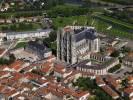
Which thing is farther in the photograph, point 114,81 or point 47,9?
point 47,9

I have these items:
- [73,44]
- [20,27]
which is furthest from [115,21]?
[73,44]

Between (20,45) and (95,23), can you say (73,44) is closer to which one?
(20,45)

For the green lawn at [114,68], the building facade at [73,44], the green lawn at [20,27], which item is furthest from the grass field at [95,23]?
the green lawn at [114,68]

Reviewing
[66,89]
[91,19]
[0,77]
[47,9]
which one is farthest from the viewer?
[47,9]

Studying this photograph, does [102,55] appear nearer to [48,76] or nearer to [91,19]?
[48,76]

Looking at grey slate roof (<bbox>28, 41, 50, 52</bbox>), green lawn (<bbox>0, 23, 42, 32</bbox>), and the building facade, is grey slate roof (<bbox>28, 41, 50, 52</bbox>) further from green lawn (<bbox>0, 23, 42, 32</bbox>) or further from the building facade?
green lawn (<bbox>0, 23, 42, 32</bbox>)

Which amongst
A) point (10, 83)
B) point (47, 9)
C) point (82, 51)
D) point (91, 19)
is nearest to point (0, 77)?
point (10, 83)

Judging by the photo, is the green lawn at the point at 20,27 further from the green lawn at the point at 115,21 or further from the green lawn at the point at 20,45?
the green lawn at the point at 115,21

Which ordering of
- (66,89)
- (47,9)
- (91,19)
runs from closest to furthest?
(66,89)
(91,19)
(47,9)

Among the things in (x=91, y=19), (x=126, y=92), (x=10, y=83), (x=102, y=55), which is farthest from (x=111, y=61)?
(x=91, y=19)

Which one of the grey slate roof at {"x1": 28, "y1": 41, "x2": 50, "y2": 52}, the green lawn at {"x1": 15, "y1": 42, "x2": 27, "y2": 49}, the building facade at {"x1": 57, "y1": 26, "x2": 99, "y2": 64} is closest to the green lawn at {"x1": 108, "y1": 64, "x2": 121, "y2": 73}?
the building facade at {"x1": 57, "y1": 26, "x2": 99, "y2": 64}
